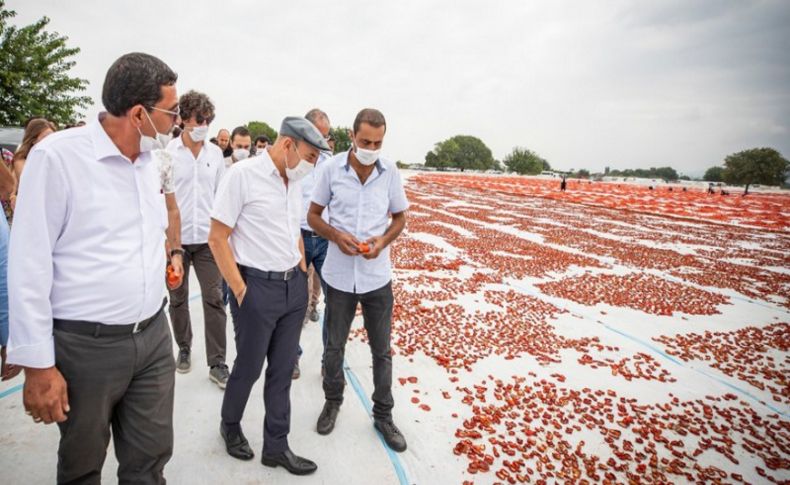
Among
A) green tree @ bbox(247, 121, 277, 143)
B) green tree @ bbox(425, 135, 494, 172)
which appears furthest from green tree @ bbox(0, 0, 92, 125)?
green tree @ bbox(425, 135, 494, 172)

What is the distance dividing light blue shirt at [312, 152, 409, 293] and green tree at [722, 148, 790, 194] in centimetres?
8204

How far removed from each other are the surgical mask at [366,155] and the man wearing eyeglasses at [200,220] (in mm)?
1902

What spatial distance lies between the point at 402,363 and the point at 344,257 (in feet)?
7.32

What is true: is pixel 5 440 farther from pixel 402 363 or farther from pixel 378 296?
pixel 402 363

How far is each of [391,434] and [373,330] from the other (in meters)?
0.97

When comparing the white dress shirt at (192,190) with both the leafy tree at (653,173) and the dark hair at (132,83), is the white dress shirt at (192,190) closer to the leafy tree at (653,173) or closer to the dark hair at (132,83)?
the dark hair at (132,83)

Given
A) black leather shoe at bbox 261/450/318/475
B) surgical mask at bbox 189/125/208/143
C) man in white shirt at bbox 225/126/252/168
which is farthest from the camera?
man in white shirt at bbox 225/126/252/168

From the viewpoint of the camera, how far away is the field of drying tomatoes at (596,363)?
3404mm

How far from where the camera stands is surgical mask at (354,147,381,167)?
3.18 metres

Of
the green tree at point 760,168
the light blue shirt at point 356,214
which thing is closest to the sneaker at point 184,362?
the light blue shirt at point 356,214

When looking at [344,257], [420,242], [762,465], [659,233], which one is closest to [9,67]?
[420,242]

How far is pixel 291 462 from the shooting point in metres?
2.93

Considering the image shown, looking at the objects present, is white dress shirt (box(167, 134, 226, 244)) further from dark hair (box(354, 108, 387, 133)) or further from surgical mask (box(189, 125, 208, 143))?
dark hair (box(354, 108, 387, 133))

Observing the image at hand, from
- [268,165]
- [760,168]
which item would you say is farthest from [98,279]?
[760,168]
